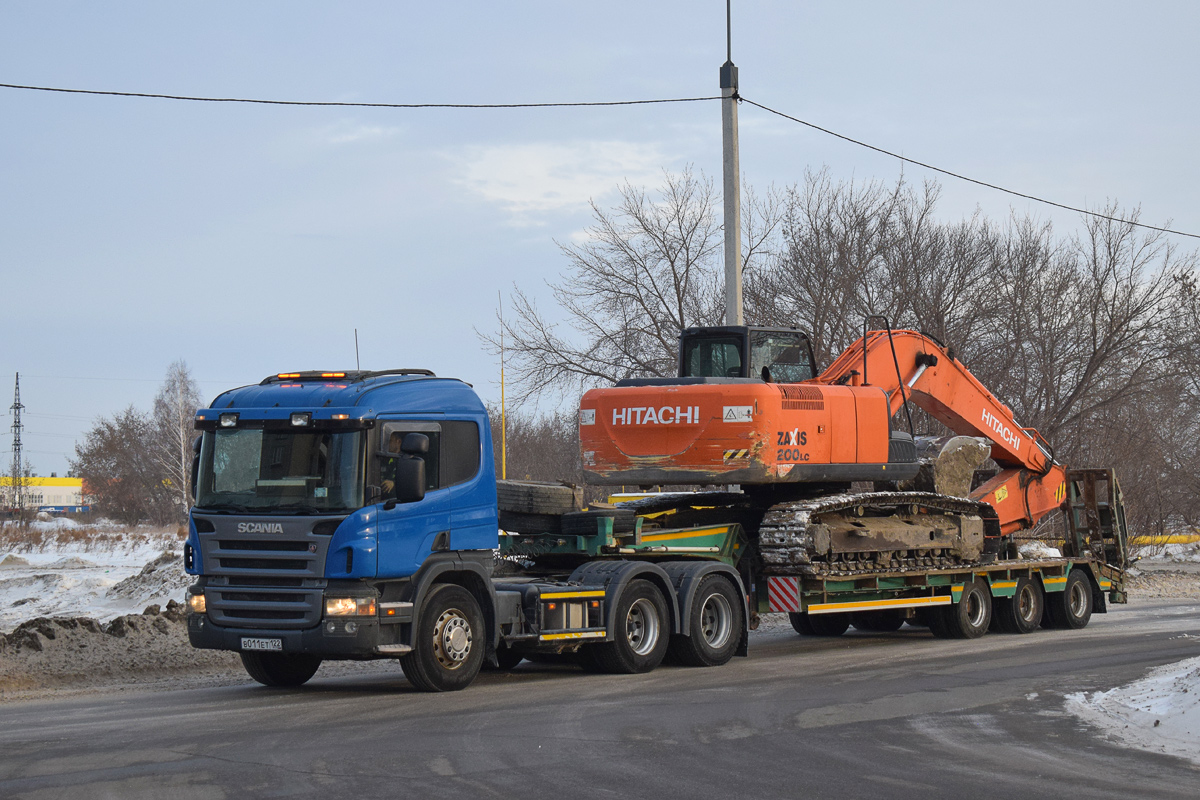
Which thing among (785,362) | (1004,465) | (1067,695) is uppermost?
(785,362)

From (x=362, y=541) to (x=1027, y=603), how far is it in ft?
39.2

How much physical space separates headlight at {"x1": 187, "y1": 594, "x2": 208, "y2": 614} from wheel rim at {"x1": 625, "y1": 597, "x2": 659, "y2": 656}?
15.0 feet

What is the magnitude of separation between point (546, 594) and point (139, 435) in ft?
252

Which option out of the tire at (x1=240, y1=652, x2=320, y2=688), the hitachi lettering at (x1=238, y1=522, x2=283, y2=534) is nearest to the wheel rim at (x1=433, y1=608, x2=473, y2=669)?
the tire at (x1=240, y1=652, x2=320, y2=688)

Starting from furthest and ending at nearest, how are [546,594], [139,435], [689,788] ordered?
[139,435] → [546,594] → [689,788]

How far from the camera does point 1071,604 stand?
2008 centimetres

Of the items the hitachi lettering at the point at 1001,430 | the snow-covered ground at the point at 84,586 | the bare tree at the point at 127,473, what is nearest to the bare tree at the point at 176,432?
the bare tree at the point at 127,473

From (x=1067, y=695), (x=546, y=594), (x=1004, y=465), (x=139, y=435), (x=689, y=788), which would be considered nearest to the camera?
(x=689, y=788)

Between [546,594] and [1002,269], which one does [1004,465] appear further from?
[1002,269]

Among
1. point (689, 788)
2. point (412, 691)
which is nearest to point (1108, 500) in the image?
point (412, 691)

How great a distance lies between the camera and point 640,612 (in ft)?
47.2

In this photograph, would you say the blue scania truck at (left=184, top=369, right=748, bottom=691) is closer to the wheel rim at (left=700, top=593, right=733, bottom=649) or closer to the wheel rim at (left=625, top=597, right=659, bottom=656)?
the wheel rim at (left=625, top=597, right=659, bottom=656)

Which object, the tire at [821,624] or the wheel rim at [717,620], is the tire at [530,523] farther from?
Answer: the tire at [821,624]

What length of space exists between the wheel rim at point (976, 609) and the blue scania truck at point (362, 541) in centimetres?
696
